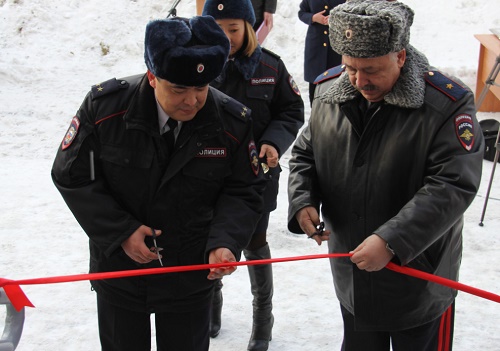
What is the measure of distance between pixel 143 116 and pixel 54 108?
7128mm

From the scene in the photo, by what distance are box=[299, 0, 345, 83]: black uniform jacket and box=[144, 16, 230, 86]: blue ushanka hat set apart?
209 inches

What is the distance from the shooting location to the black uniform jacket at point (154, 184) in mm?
2529

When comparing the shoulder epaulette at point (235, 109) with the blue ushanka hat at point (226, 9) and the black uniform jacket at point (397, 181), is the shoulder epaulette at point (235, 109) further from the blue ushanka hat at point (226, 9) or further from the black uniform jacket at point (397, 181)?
the blue ushanka hat at point (226, 9)

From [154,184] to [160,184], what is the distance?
0.03 metres

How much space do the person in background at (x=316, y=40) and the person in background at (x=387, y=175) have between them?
188 inches

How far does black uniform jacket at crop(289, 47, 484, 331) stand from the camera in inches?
93.9

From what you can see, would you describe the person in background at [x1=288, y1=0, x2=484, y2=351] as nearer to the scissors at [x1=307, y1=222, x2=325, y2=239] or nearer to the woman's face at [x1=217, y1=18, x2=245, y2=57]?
the scissors at [x1=307, y1=222, x2=325, y2=239]

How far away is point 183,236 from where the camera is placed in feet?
8.68

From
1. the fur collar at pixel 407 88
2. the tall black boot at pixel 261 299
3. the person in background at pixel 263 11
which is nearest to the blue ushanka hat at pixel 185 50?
the fur collar at pixel 407 88

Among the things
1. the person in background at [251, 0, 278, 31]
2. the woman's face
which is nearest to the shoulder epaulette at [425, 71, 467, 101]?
the woman's face

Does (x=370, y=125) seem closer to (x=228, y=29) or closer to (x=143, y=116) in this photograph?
(x=143, y=116)

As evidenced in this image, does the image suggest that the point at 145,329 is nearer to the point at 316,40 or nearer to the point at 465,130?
the point at 465,130

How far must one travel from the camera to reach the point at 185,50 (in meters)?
2.32

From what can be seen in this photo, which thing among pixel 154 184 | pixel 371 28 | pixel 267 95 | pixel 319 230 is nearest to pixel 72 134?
pixel 154 184
